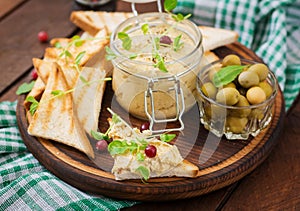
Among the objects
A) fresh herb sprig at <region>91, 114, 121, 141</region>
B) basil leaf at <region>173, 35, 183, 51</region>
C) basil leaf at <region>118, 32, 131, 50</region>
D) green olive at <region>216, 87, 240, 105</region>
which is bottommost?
fresh herb sprig at <region>91, 114, 121, 141</region>

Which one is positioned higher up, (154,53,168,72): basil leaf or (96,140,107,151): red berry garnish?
(154,53,168,72): basil leaf

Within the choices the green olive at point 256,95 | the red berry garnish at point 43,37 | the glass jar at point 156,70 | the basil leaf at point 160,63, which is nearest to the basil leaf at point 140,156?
the glass jar at point 156,70

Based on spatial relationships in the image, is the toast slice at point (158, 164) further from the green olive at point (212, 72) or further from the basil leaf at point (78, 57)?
the basil leaf at point (78, 57)

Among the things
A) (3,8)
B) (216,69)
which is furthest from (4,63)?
(216,69)

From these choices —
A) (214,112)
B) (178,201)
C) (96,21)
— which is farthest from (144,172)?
(96,21)

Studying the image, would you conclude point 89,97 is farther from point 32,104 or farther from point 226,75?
point 226,75

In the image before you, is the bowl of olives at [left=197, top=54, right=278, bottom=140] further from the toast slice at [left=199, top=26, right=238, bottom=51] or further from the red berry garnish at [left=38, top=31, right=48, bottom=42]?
the red berry garnish at [left=38, top=31, right=48, bottom=42]

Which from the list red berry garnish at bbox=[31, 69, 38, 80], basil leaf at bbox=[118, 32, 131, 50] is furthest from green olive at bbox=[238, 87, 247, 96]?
red berry garnish at bbox=[31, 69, 38, 80]
